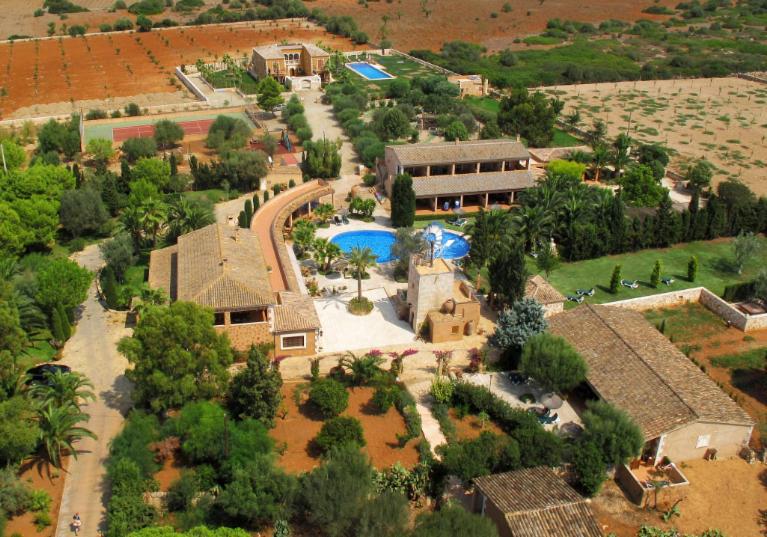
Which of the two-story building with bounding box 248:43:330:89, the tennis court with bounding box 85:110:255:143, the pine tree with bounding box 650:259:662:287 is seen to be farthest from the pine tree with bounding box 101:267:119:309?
the two-story building with bounding box 248:43:330:89

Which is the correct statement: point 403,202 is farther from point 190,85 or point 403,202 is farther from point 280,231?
point 190,85

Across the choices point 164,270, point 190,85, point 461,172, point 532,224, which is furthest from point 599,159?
point 190,85

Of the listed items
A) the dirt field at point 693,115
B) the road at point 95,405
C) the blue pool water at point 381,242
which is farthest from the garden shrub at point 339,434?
Result: the dirt field at point 693,115

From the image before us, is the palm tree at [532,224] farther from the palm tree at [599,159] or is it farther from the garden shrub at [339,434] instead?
the garden shrub at [339,434]

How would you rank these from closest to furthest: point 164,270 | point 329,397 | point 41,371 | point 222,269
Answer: point 329,397 < point 41,371 < point 222,269 < point 164,270

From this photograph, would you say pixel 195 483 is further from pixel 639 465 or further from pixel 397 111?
pixel 397 111

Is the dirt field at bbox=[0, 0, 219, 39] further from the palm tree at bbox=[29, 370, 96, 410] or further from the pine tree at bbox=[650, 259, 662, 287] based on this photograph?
the pine tree at bbox=[650, 259, 662, 287]
